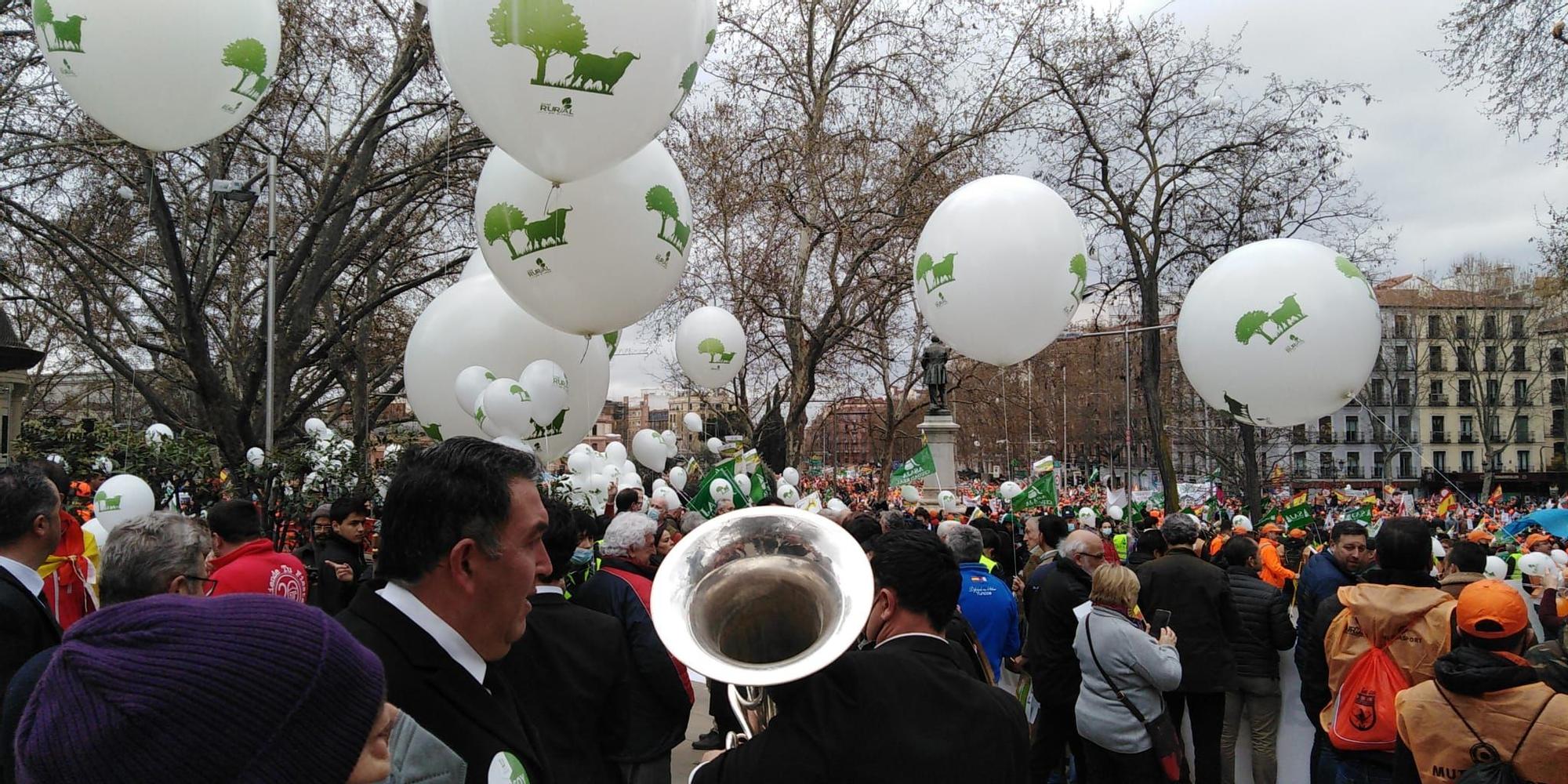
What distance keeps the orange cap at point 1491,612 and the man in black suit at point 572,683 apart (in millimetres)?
2757

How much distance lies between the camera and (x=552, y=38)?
422cm

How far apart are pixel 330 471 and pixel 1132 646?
6.34 m

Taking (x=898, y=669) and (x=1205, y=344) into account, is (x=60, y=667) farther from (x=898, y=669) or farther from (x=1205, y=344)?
(x=1205, y=344)

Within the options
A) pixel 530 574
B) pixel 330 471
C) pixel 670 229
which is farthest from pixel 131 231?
pixel 530 574

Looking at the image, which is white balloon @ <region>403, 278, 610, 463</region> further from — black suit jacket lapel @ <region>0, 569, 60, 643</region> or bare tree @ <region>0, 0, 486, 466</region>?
A: bare tree @ <region>0, 0, 486, 466</region>

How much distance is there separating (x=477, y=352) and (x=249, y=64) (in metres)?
2.08

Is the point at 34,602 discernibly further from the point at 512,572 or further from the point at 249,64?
the point at 249,64

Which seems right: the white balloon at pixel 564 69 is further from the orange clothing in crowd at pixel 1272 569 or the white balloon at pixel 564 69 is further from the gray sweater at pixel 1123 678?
the orange clothing in crowd at pixel 1272 569

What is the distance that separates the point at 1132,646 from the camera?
4.66 meters

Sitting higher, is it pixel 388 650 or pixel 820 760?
pixel 388 650

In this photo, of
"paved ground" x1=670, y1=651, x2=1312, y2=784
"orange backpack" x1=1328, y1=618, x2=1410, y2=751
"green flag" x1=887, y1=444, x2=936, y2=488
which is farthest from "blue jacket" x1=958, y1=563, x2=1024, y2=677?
"green flag" x1=887, y1=444, x2=936, y2=488

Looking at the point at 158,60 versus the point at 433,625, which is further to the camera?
the point at 158,60

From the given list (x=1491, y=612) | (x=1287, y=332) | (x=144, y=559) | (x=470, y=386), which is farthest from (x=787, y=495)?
(x=144, y=559)

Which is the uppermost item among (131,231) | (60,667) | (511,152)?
(131,231)
